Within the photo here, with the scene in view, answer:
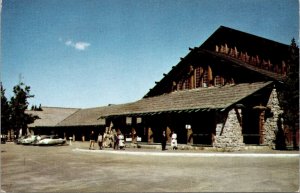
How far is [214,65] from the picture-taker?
31266mm

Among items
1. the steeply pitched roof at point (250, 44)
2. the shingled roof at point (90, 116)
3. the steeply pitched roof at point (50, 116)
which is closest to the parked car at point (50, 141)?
the shingled roof at point (90, 116)

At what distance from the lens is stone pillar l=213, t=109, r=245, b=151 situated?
80.1ft

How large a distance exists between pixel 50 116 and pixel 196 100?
4519 centimetres

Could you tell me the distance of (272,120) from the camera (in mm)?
26047

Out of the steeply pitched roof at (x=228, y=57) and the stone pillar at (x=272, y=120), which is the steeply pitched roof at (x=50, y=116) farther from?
the stone pillar at (x=272, y=120)

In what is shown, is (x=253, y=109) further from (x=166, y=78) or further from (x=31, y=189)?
(x=31, y=189)

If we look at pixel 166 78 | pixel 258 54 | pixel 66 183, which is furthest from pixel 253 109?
pixel 66 183

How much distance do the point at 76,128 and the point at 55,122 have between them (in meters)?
9.81

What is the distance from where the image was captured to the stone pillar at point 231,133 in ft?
80.1

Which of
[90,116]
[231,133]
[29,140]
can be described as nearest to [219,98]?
[231,133]

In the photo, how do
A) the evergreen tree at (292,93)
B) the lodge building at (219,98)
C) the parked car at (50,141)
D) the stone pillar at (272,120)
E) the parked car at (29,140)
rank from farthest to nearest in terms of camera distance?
the parked car at (29,140) → the parked car at (50,141) → the stone pillar at (272,120) → the lodge building at (219,98) → the evergreen tree at (292,93)

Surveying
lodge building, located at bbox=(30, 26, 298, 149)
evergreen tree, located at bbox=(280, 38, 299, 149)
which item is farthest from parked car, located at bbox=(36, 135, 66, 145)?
evergreen tree, located at bbox=(280, 38, 299, 149)

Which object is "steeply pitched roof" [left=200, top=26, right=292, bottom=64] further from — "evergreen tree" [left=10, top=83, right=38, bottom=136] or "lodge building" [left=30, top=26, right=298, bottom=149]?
"evergreen tree" [left=10, top=83, right=38, bottom=136]

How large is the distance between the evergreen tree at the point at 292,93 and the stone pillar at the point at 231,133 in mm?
3286
